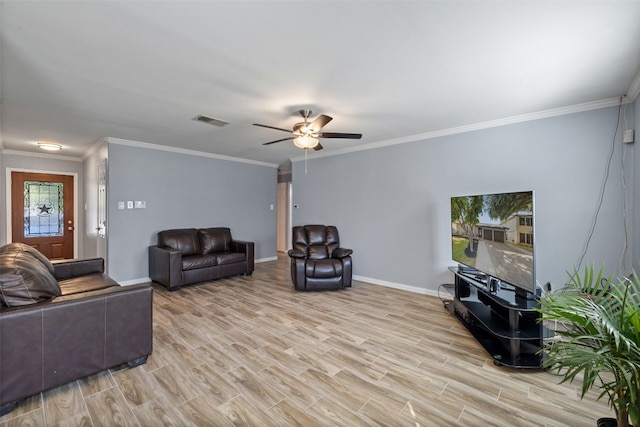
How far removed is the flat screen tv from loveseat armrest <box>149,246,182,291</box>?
3967mm

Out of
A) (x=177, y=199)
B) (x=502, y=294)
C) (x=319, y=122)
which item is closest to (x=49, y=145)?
(x=177, y=199)

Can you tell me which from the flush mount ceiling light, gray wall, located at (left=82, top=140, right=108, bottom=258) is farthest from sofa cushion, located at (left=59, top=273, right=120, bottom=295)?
the flush mount ceiling light

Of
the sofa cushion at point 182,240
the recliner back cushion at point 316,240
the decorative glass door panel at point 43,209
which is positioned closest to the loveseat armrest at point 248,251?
the sofa cushion at point 182,240

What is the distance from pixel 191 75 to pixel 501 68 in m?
2.61

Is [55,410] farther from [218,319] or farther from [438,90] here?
[438,90]

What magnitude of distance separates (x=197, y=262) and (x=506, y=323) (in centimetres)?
410

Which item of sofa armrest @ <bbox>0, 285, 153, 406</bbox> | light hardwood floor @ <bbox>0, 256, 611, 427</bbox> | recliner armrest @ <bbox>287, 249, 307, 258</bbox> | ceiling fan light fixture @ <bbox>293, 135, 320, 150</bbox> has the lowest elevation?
light hardwood floor @ <bbox>0, 256, 611, 427</bbox>

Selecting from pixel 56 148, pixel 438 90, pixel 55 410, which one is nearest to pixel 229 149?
pixel 56 148

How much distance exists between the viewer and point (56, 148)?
15.8 ft

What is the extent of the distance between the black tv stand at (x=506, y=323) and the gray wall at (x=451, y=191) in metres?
0.96

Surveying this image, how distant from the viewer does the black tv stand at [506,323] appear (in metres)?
2.15

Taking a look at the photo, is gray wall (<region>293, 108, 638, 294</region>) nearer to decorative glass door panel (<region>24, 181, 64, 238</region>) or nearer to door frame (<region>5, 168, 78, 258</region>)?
door frame (<region>5, 168, 78, 258</region>)

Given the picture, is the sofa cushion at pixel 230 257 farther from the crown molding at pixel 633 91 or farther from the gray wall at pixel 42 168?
the crown molding at pixel 633 91

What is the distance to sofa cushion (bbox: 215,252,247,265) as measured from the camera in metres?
4.59
